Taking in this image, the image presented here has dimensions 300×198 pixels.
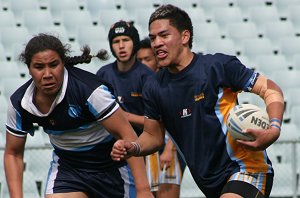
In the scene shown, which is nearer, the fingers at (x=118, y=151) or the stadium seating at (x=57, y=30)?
the fingers at (x=118, y=151)

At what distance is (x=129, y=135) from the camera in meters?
5.26

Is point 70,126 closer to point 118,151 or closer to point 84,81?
point 84,81

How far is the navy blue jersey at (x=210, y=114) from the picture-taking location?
15.9 ft

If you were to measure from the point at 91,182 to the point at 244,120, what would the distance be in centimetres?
150

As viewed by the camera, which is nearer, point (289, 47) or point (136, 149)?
point (136, 149)

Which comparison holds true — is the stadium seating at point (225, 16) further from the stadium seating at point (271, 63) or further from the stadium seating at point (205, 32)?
the stadium seating at point (271, 63)

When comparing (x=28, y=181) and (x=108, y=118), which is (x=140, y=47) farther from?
(x=108, y=118)

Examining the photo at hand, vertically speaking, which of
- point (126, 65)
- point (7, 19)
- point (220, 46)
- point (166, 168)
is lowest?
point (166, 168)

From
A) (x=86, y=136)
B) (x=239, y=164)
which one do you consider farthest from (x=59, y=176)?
(x=239, y=164)

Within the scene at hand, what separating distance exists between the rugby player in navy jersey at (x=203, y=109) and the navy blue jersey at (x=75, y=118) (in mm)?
354

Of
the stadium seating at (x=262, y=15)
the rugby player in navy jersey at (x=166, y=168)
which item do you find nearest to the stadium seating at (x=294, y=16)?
the stadium seating at (x=262, y=15)

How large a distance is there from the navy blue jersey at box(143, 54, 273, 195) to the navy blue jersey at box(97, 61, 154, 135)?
105 inches

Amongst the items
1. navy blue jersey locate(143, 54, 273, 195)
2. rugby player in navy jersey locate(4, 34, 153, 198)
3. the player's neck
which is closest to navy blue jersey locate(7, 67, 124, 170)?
rugby player in navy jersey locate(4, 34, 153, 198)

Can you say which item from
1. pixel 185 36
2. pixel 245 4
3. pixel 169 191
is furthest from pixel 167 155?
pixel 245 4
